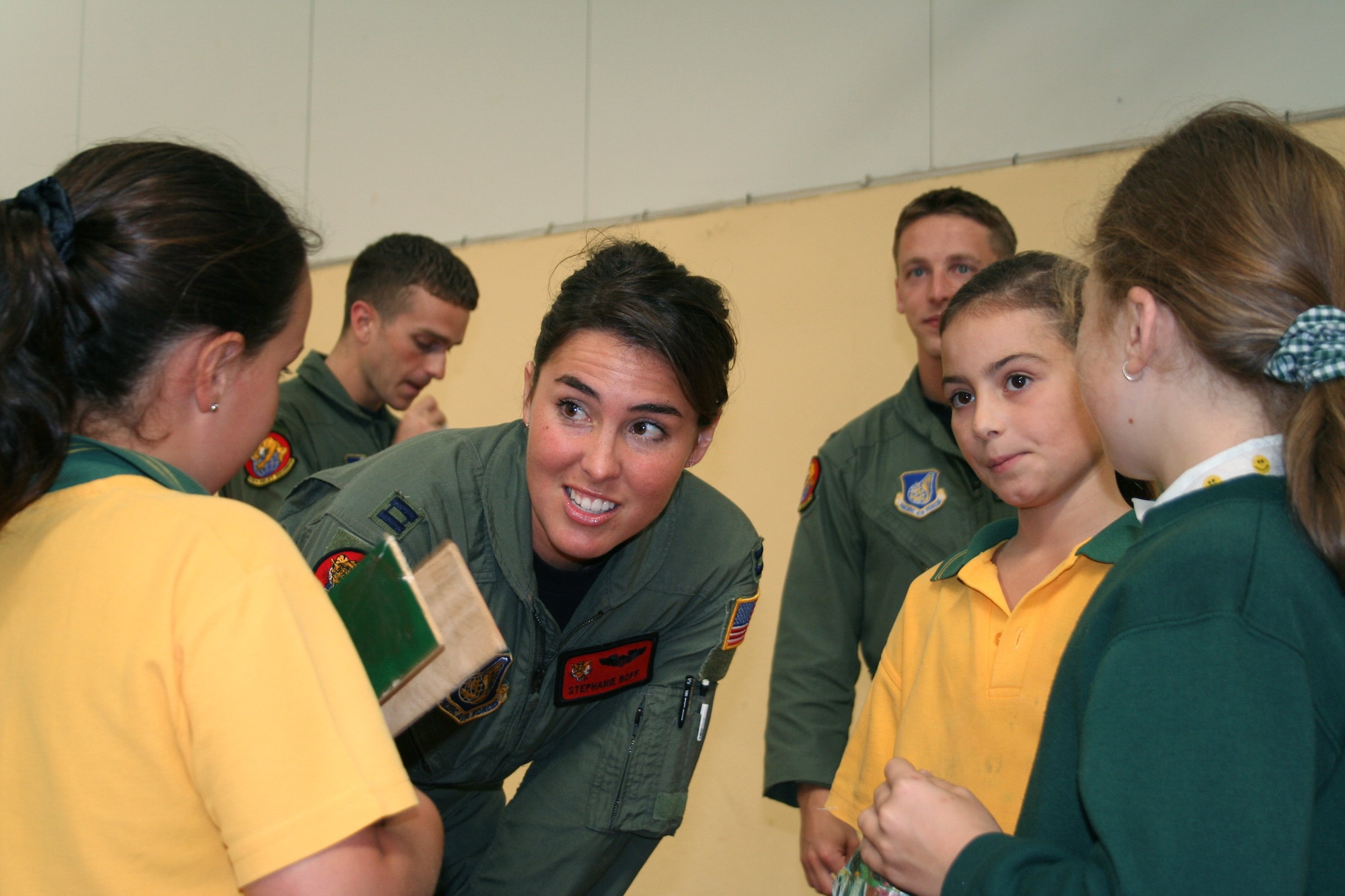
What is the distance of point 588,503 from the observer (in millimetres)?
1540

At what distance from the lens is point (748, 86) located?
10.9 feet

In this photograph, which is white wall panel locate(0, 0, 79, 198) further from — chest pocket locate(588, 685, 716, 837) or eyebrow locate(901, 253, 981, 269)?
chest pocket locate(588, 685, 716, 837)

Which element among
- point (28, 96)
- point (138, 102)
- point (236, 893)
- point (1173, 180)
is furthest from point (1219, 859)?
point (28, 96)

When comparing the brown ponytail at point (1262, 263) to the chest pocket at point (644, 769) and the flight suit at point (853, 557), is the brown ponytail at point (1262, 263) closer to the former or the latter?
the chest pocket at point (644, 769)

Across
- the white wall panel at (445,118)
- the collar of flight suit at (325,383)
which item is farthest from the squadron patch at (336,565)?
the white wall panel at (445,118)

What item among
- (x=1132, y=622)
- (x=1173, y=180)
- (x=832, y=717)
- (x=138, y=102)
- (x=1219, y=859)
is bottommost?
(x=832, y=717)

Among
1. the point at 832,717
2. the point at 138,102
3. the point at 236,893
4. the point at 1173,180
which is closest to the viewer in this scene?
the point at 236,893

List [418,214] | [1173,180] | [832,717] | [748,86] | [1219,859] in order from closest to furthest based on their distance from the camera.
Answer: [1219,859]
[1173,180]
[832,717]
[748,86]
[418,214]

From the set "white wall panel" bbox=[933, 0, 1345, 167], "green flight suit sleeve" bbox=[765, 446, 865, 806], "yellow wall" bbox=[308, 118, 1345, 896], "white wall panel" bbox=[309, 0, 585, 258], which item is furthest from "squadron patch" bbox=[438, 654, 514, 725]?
"white wall panel" bbox=[309, 0, 585, 258]

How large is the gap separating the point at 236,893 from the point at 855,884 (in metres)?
0.57

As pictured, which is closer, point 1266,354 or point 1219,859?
point 1219,859

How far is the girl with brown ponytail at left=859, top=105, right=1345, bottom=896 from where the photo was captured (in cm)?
71

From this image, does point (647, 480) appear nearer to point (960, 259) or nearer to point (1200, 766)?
point (1200, 766)

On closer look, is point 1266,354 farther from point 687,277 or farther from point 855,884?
point 687,277
